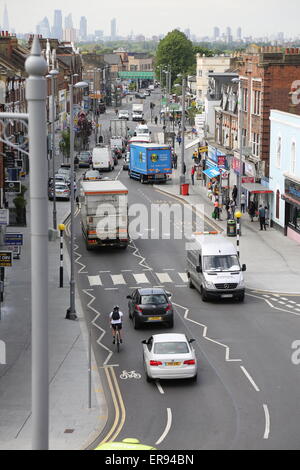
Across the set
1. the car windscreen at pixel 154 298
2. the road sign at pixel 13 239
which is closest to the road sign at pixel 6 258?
the road sign at pixel 13 239

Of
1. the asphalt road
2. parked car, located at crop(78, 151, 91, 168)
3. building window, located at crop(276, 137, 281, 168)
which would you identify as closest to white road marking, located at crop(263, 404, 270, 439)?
the asphalt road

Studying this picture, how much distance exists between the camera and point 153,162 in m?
77.5

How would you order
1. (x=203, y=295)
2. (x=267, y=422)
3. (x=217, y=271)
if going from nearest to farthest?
(x=267, y=422)
(x=217, y=271)
(x=203, y=295)

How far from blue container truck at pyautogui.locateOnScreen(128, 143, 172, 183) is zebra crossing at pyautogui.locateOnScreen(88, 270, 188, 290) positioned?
34139 millimetres

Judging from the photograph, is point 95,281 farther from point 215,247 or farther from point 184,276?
point 215,247

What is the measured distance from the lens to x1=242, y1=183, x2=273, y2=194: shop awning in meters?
57.6

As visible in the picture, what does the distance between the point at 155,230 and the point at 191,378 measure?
29685 millimetres

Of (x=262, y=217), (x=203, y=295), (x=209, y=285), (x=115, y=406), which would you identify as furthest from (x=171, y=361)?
(x=262, y=217)

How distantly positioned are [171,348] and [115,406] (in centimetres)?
299

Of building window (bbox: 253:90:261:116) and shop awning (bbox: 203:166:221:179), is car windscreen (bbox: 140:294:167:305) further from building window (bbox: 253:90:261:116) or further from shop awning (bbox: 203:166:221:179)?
shop awning (bbox: 203:166:221:179)

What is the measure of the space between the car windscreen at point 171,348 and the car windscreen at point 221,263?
431 inches

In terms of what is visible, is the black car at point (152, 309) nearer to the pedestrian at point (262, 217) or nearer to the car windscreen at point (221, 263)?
the car windscreen at point (221, 263)

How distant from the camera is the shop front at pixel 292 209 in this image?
50875 mm
